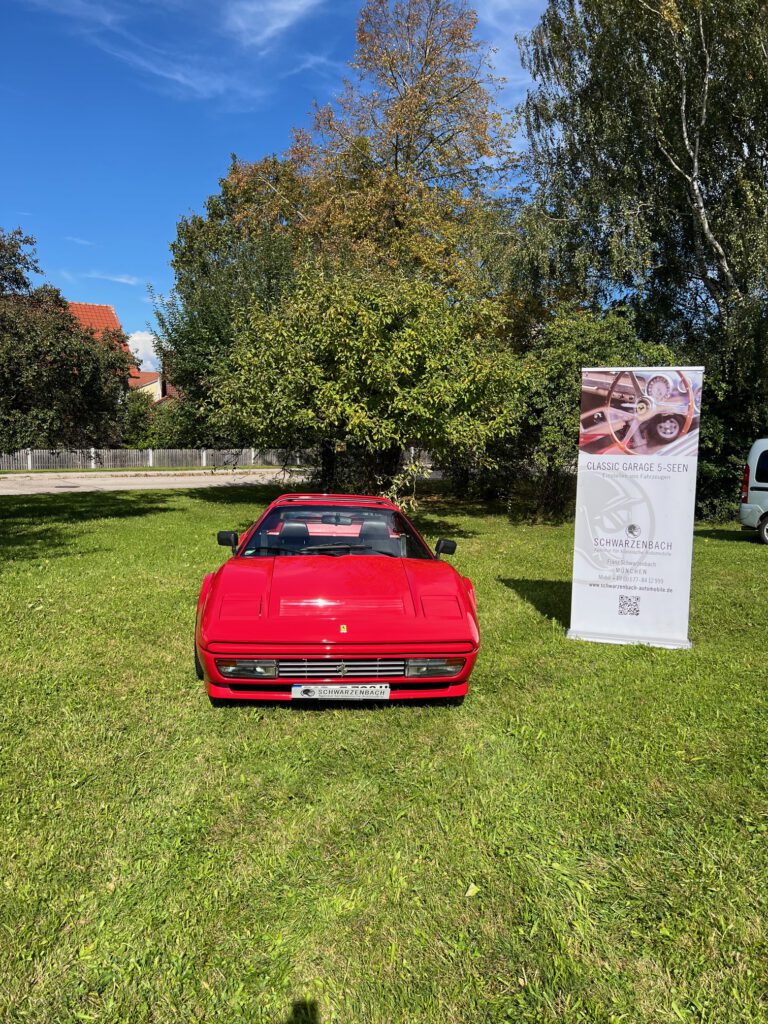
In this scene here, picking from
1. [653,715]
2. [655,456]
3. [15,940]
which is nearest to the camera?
[15,940]

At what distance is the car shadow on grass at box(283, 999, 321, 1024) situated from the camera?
2035mm

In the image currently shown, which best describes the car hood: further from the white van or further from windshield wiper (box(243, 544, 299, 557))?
the white van

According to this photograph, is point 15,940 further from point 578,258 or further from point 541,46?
point 541,46

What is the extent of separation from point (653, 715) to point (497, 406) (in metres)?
8.90

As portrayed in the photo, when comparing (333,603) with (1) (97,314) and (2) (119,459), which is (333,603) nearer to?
(2) (119,459)

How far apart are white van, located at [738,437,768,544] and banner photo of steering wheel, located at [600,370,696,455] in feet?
28.8

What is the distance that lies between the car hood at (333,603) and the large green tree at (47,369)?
42.4 ft

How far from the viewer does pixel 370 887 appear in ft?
8.68

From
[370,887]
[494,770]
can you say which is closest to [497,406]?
[494,770]

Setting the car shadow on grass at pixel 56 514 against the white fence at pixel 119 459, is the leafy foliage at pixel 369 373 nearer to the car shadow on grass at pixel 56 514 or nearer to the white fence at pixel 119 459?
the car shadow on grass at pixel 56 514

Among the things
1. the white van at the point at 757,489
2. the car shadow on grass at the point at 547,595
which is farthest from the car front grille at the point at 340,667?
the white van at the point at 757,489

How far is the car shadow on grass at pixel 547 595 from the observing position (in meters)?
7.30

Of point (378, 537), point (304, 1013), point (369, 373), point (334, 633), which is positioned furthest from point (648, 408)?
point (369, 373)

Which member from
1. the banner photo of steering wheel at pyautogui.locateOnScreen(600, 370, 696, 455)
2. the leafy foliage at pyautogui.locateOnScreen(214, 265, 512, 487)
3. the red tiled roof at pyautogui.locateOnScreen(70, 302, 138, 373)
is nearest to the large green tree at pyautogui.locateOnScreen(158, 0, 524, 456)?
the leafy foliage at pyautogui.locateOnScreen(214, 265, 512, 487)
